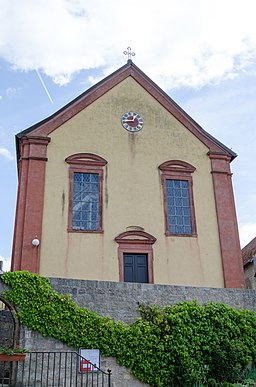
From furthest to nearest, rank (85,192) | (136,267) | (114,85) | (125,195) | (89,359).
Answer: (114,85) → (125,195) → (85,192) → (136,267) → (89,359)

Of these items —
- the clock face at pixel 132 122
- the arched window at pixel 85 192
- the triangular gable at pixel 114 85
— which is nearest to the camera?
the arched window at pixel 85 192

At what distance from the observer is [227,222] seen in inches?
713

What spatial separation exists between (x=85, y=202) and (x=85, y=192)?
1.43ft

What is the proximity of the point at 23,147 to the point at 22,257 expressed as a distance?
15.1 ft

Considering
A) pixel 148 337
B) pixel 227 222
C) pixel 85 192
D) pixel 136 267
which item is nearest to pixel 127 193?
pixel 85 192

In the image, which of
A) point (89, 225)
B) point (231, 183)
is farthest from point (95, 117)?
point (231, 183)

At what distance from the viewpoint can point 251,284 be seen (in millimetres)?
23781

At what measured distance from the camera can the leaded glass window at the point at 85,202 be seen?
17.0 meters

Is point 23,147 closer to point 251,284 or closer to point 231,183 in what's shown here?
point 231,183

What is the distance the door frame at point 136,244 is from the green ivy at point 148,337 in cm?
446

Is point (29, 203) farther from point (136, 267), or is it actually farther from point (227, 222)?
point (227, 222)

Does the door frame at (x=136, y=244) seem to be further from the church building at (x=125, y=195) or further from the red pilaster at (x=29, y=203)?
the red pilaster at (x=29, y=203)

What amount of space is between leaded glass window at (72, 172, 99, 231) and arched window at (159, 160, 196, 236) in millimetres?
2812

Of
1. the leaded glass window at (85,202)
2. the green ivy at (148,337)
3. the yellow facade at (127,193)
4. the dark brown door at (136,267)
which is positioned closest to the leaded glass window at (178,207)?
the yellow facade at (127,193)
